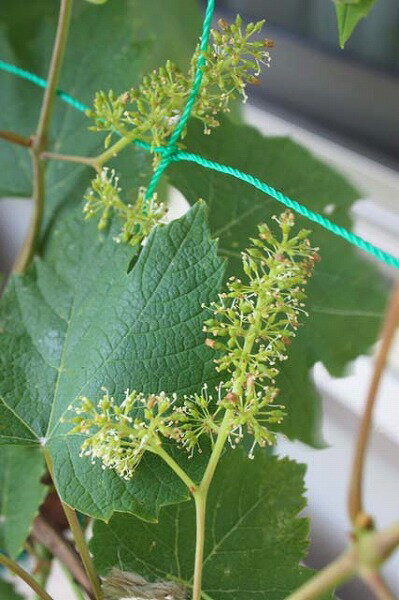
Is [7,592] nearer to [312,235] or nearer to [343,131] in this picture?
[312,235]

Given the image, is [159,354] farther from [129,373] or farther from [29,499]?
[29,499]

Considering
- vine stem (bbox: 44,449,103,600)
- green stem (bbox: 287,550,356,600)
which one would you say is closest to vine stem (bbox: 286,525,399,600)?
green stem (bbox: 287,550,356,600)

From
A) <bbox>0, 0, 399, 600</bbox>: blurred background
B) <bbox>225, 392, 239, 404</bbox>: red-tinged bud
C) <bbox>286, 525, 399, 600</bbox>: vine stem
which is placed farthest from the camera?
<bbox>0, 0, 399, 600</bbox>: blurred background

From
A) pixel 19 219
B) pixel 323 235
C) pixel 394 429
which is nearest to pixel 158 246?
pixel 323 235

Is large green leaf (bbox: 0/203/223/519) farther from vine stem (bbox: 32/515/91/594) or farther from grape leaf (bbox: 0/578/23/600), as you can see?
grape leaf (bbox: 0/578/23/600)

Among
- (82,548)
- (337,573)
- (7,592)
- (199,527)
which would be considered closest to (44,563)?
(7,592)

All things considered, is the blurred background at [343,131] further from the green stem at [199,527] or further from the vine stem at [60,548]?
the green stem at [199,527]
